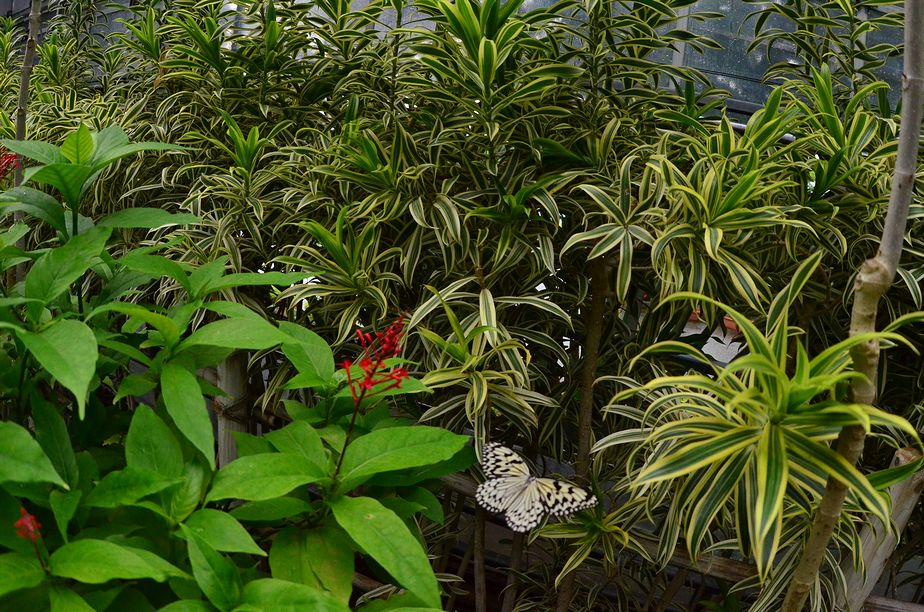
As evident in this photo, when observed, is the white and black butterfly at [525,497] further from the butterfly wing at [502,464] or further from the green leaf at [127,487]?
the green leaf at [127,487]

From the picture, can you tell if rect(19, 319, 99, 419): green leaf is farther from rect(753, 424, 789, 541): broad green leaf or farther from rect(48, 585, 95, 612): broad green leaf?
rect(753, 424, 789, 541): broad green leaf

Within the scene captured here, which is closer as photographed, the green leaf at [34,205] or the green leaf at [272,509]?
the green leaf at [272,509]

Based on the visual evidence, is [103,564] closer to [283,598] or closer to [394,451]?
[283,598]

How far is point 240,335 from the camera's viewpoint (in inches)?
43.2

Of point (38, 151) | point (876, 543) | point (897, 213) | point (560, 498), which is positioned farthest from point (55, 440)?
point (876, 543)

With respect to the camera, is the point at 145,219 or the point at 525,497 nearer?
the point at 525,497

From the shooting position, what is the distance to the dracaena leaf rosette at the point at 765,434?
2.67 feet

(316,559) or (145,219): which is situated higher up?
(145,219)

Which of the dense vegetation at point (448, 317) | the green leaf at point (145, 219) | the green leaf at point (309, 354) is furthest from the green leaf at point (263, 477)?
the green leaf at point (145, 219)

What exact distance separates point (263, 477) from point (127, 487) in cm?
18

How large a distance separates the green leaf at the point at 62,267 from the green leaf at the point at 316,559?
19.1 inches

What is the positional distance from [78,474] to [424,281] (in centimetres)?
76

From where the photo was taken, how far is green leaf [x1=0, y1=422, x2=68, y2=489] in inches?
35.0

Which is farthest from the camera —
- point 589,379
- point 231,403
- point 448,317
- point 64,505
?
point 231,403
